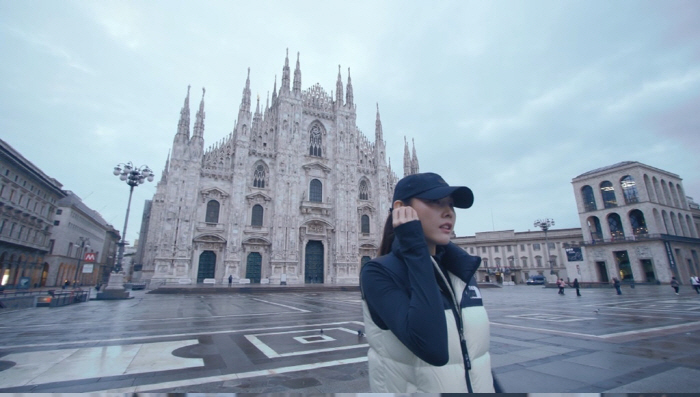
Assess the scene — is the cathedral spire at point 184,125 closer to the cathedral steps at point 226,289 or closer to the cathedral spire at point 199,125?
the cathedral spire at point 199,125

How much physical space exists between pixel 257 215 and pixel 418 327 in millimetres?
32225

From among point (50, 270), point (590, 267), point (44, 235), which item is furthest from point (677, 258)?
point (50, 270)

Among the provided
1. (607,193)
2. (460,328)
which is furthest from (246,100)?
(607,193)

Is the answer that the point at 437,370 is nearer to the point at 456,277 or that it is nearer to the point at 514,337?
the point at 456,277

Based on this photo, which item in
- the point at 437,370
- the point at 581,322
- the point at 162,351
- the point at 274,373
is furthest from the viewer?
the point at 581,322

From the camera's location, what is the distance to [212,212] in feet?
99.0

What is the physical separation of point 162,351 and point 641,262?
4982cm

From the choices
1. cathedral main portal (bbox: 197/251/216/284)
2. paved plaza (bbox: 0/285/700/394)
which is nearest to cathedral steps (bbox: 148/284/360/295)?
cathedral main portal (bbox: 197/251/216/284)

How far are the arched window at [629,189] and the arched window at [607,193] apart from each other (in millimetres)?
1269

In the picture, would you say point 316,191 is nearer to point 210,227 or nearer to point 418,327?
point 210,227

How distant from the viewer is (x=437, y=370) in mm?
1366

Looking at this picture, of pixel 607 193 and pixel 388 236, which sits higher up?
pixel 607 193

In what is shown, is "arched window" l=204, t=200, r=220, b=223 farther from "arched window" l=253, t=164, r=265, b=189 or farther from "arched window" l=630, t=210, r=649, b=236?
"arched window" l=630, t=210, r=649, b=236

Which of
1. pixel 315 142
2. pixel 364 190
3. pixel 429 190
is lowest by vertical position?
pixel 429 190
